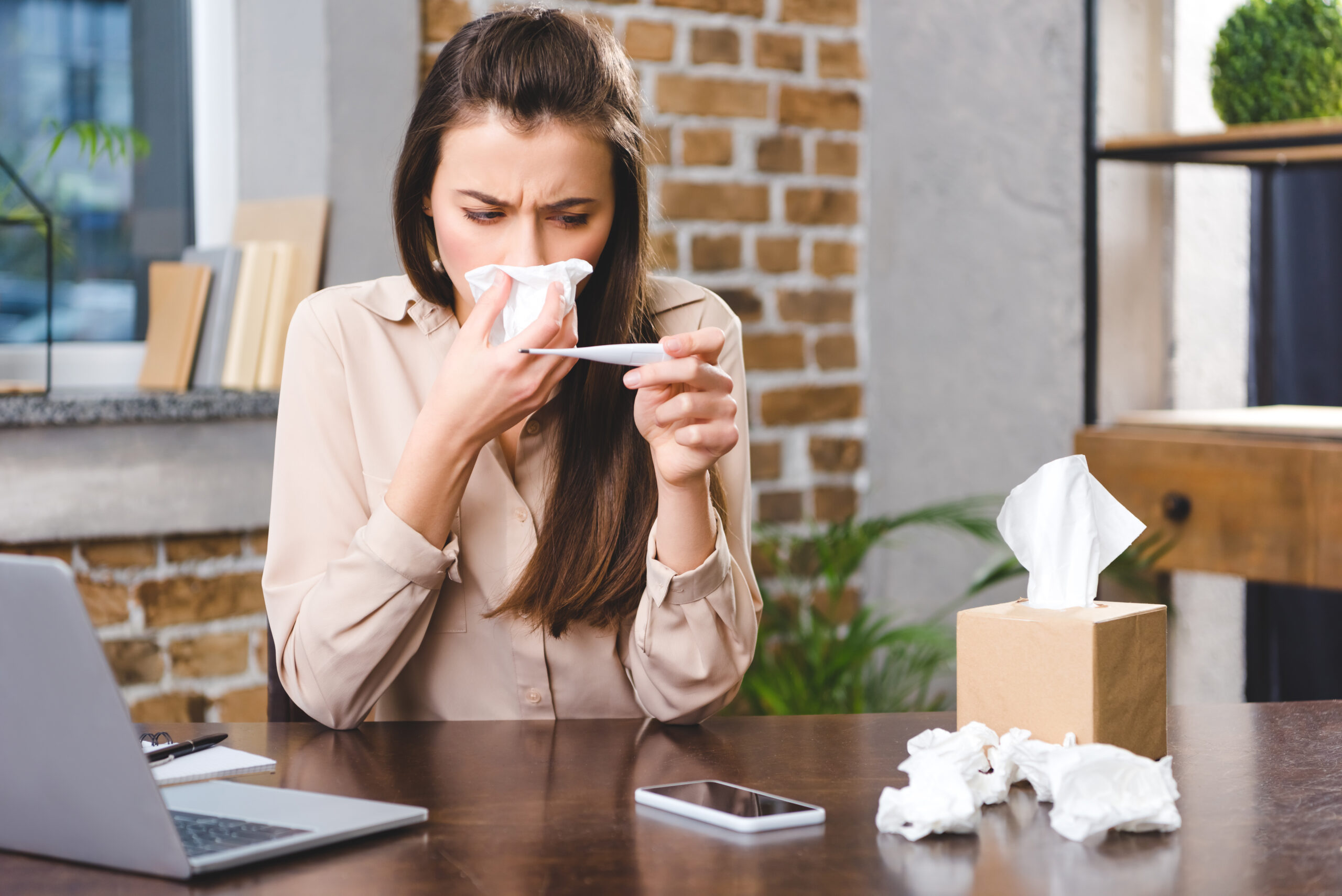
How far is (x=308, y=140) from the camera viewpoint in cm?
214

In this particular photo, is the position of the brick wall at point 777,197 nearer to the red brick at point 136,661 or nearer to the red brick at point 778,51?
the red brick at point 778,51

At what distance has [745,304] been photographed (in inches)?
100

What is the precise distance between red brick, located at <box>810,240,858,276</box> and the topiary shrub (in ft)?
2.73

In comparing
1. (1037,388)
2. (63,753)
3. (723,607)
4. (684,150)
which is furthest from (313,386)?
(1037,388)

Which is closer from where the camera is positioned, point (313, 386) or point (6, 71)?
point (313, 386)

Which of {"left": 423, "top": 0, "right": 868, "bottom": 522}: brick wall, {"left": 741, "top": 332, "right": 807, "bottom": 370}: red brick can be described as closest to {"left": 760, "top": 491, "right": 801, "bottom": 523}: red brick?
{"left": 423, "top": 0, "right": 868, "bottom": 522}: brick wall

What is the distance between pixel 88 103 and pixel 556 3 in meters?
0.76

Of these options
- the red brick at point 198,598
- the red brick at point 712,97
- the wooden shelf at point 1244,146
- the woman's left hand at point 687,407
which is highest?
the red brick at point 712,97

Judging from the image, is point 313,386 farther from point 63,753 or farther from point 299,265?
point 299,265

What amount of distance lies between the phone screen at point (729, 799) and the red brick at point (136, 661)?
1327 millimetres

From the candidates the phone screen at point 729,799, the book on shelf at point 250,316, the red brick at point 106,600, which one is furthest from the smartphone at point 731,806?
the book on shelf at point 250,316

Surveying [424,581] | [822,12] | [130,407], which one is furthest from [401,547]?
[822,12]

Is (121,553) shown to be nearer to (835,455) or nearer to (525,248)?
(525,248)

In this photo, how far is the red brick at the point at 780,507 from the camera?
258 centimetres
